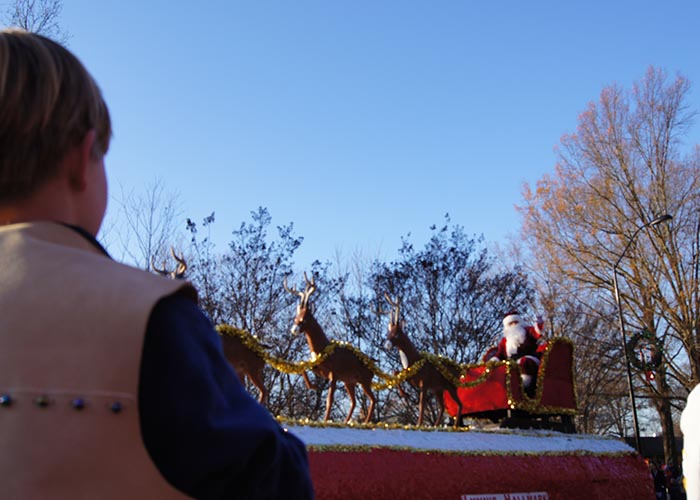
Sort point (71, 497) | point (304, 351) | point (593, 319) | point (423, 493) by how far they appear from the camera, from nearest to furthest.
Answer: point (71, 497), point (423, 493), point (304, 351), point (593, 319)

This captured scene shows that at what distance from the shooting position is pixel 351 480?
714 cm

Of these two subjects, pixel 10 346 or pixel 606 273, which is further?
pixel 606 273

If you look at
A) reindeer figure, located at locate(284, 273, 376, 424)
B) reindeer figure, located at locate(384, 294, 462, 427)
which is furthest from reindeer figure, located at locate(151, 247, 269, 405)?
reindeer figure, located at locate(384, 294, 462, 427)

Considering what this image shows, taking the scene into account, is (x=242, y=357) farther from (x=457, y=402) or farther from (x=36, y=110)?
(x=36, y=110)

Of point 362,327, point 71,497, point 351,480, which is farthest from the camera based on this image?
point 362,327

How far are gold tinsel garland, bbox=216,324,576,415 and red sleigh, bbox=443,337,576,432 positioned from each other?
0.02m

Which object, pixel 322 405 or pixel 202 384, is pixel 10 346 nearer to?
pixel 202 384

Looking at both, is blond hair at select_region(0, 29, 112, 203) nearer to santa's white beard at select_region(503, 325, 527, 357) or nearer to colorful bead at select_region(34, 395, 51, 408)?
colorful bead at select_region(34, 395, 51, 408)

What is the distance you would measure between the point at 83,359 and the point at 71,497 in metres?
0.22

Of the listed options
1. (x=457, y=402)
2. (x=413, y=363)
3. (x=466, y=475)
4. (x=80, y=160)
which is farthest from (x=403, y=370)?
(x=80, y=160)

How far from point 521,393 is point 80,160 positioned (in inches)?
428

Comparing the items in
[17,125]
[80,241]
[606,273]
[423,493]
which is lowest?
[423,493]

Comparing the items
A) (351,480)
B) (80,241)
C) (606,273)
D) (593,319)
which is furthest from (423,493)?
(593,319)

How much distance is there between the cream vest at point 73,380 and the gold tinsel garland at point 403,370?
6.82 metres
